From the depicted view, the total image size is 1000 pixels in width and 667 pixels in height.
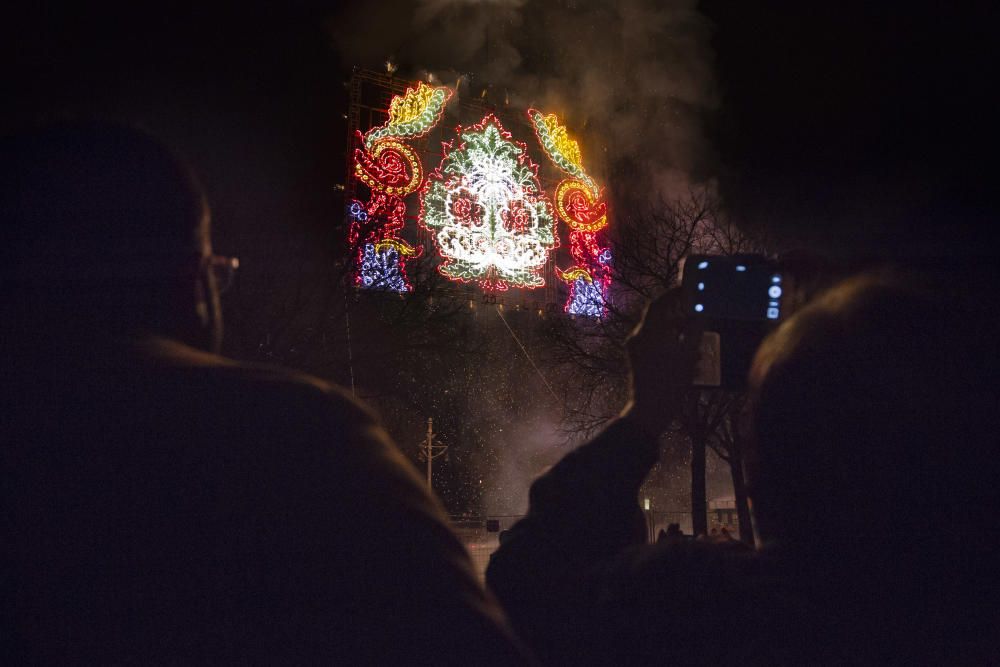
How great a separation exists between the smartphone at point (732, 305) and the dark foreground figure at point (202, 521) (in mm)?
978

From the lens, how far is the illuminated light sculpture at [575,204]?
28344mm

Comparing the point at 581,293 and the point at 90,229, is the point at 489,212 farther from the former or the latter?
the point at 90,229

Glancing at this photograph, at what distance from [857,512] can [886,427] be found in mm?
134

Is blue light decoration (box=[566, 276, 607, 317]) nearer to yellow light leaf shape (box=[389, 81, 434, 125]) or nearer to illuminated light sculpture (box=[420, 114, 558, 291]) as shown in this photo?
illuminated light sculpture (box=[420, 114, 558, 291])

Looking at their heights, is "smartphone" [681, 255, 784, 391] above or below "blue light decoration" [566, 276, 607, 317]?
below

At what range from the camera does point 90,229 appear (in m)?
1.25

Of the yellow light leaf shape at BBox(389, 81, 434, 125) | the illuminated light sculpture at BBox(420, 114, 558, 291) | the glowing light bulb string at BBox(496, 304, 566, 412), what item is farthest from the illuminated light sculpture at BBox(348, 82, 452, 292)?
the glowing light bulb string at BBox(496, 304, 566, 412)

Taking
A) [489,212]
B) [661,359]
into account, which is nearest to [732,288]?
[661,359]

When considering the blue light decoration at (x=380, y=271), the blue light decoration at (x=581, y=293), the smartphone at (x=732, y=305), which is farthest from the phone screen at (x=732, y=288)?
the blue light decoration at (x=581, y=293)

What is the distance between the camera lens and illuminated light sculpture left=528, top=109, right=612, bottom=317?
28.3 m

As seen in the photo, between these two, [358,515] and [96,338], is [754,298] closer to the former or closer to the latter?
[358,515]

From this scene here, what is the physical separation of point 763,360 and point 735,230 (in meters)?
17.3

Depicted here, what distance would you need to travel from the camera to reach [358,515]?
3.56 ft

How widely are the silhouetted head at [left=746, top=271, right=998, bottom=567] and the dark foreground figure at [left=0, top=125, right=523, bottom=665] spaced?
1.70ft
